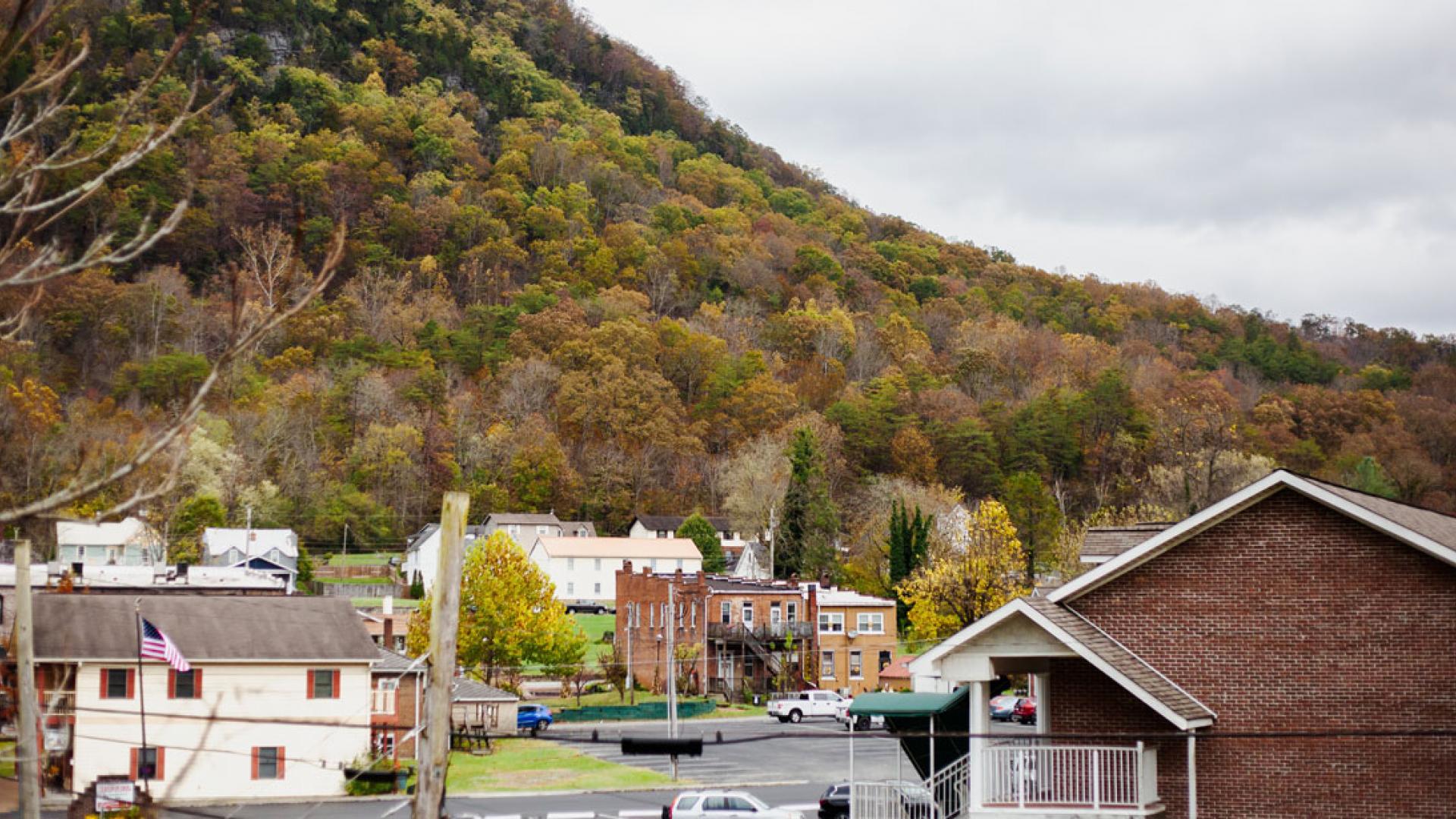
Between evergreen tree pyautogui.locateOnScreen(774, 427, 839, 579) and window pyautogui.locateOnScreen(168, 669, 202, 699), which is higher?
evergreen tree pyautogui.locateOnScreen(774, 427, 839, 579)

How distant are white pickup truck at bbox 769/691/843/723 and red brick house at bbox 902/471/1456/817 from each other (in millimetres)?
42626

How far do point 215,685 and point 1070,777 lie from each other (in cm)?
2956

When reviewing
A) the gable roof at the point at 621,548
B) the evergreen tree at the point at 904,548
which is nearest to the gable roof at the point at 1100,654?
the evergreen tree at the point at 904,548

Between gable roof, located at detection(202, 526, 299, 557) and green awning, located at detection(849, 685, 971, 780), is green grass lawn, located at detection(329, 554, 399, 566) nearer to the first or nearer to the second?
gable roof, located at detection(202, 526, 299, 557)

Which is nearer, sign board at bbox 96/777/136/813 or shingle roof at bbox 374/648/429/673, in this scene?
sign board at bbox 96/777/136/813

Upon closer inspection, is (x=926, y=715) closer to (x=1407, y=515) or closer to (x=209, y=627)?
(x=1407, y=515)

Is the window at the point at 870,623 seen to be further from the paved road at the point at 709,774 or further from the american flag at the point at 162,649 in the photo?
the american flag at the point at 162,649

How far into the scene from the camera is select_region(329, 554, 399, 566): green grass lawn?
108312 mm

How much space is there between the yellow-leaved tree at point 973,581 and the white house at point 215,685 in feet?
88.3

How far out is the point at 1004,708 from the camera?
194 feet

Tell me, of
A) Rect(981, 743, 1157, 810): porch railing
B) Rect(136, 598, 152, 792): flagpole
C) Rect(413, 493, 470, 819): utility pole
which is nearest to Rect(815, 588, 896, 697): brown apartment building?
Rect(136, 598, 152, 792): flagpole

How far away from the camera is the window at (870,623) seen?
7519 centimetres

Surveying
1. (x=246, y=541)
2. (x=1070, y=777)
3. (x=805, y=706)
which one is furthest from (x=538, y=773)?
(x=246, y=541)

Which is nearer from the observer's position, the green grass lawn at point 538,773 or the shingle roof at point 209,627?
the shingle roof at point 209,627
